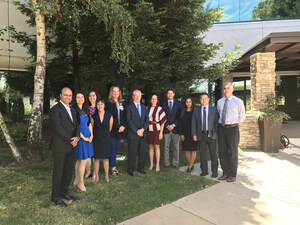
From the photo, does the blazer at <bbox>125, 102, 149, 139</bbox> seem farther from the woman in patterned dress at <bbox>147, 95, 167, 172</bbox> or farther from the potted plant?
the potted plant

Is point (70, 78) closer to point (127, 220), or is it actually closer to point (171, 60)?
point (171, 60)

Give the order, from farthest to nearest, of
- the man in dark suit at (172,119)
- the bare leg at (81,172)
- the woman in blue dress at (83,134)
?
1. the man in dark suit at (172,119)
2. the bare leg at (81,172)
3. the woman in blue dress at (83,134)

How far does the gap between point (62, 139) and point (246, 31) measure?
15633 millimetres

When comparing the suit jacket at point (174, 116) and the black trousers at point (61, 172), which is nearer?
the black trousers at point (61, 172)

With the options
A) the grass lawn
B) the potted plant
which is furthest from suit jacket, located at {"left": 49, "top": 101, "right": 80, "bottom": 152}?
the potted plant

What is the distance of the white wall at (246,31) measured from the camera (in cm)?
1533

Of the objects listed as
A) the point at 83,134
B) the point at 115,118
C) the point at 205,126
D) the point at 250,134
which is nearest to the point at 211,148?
the point at 205,126

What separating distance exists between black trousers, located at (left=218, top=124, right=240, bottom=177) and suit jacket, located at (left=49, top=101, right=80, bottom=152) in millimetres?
2977

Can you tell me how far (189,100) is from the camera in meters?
5.23

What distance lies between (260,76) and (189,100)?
4028 millimetres

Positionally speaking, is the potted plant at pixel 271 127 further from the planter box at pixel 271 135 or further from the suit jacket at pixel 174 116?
the suit jacket at pixel 174 116

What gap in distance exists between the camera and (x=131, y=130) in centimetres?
491

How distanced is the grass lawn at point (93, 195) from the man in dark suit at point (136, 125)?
1.76 ft

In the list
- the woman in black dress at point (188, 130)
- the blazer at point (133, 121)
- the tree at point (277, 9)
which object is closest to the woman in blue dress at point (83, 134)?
the blazer at point (133, 121)
